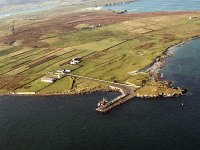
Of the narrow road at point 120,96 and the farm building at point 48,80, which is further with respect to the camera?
the farm building at point 48,80

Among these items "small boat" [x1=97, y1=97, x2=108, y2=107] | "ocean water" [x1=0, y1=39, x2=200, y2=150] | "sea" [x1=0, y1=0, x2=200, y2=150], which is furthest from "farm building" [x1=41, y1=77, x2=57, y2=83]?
"small boat" [x1=97, y1=97, x2=108, y2=107]

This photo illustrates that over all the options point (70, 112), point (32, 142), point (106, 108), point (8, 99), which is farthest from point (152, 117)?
point (8, 99)

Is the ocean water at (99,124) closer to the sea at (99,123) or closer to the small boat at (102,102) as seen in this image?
the sea at (99,123)

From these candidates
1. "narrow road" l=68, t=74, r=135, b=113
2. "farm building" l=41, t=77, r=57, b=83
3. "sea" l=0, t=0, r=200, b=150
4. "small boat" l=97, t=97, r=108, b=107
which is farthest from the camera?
"farm building" l=41, t=77, r=57, b=83

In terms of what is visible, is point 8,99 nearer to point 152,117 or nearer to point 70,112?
point 70,112

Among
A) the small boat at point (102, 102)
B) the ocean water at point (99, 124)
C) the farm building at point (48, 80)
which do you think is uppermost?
the farm building at point (48, 80)

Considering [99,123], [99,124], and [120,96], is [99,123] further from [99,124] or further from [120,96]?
[120,96]

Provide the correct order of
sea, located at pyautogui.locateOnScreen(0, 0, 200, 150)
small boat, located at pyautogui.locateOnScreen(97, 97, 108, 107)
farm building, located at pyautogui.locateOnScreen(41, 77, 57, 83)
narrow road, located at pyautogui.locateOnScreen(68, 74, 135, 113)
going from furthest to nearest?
farm building, located at pyautogui.locateOnScreen(41, 77, 57, 83), small boat, located at pyautogui.locateOnScreen(97, 97, 108, 107), narrow road, located at pyautogui.locateOnScreen(68, 74, 135, 113), sea, located at pyautogui.locateOnScreen(0, 0, 200, 150)

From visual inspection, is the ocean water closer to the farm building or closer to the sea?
the sea

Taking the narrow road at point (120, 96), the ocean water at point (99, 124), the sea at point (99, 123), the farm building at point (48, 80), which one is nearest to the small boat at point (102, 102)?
the narrow road at point (120, 96)
